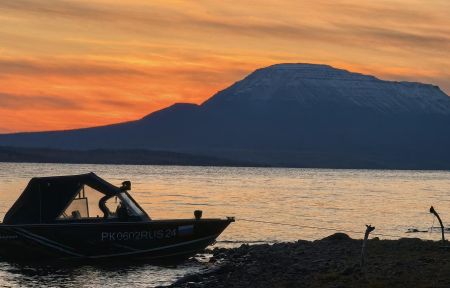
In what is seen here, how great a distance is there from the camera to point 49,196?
96.4ft

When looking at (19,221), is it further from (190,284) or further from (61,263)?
(190,284)

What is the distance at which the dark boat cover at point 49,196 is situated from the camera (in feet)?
96.4

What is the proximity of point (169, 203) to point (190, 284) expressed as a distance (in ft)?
165

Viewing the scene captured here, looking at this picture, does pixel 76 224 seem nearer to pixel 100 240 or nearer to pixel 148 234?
pixel 100 240

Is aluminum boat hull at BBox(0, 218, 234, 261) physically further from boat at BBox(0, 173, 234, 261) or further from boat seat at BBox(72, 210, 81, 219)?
boat seat at BBox(72, 210, 81, 219)

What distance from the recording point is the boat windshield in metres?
29.5

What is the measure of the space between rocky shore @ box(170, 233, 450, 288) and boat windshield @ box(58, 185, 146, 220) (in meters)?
3.93

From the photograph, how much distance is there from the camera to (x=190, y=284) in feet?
82.7

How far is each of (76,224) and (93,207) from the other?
857 millimetres

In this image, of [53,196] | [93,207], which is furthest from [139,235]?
[53,196]

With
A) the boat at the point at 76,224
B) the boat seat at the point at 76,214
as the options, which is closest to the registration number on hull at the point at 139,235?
the boat at the point at 76,224

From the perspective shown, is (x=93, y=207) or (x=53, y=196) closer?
(x=53, y=196)

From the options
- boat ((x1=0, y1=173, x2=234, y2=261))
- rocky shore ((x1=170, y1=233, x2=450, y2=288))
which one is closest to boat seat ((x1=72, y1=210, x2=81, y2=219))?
boat ((x1=0, y1=173, x2=234, y2=261))

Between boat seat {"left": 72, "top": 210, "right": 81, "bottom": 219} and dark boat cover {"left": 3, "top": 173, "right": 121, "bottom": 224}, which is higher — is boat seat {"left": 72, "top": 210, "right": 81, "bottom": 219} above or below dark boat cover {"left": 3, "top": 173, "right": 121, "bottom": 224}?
below
